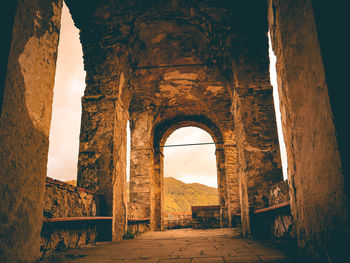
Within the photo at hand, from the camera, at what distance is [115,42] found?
575 cm

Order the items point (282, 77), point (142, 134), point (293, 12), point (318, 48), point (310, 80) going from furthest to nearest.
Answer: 1. point (142, 134)
2. point (282, 77)
3. point (293, 12)
4. point (310, 80)
5. point (318, 48)

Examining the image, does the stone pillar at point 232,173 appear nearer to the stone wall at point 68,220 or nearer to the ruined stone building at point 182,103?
the ruined stone building at point 182,103

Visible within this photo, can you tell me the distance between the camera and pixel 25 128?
1.87 meters

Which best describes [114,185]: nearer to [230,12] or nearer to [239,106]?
[239,106]

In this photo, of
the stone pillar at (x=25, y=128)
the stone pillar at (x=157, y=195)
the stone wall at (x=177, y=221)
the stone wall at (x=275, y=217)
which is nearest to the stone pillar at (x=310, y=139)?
the stone wall at (x=275, y=217)

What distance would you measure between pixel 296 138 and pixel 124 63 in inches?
175

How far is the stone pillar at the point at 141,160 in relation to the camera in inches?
367

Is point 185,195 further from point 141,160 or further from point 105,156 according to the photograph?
point 105,156

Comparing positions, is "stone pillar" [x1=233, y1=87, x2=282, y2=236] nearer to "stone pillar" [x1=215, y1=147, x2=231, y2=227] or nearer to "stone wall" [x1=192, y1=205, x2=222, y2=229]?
"stone wall" [x1=192, y1=205, x2=222, y2=229]

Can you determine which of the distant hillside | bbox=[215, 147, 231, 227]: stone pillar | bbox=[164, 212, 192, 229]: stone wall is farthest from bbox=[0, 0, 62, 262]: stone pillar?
the distant hillside

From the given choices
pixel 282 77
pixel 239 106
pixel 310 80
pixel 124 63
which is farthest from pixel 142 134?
pixel 310 80

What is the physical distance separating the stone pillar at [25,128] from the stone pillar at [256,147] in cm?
379

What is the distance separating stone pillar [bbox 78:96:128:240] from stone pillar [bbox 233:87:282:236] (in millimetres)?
2380

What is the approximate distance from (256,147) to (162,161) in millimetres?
6303
